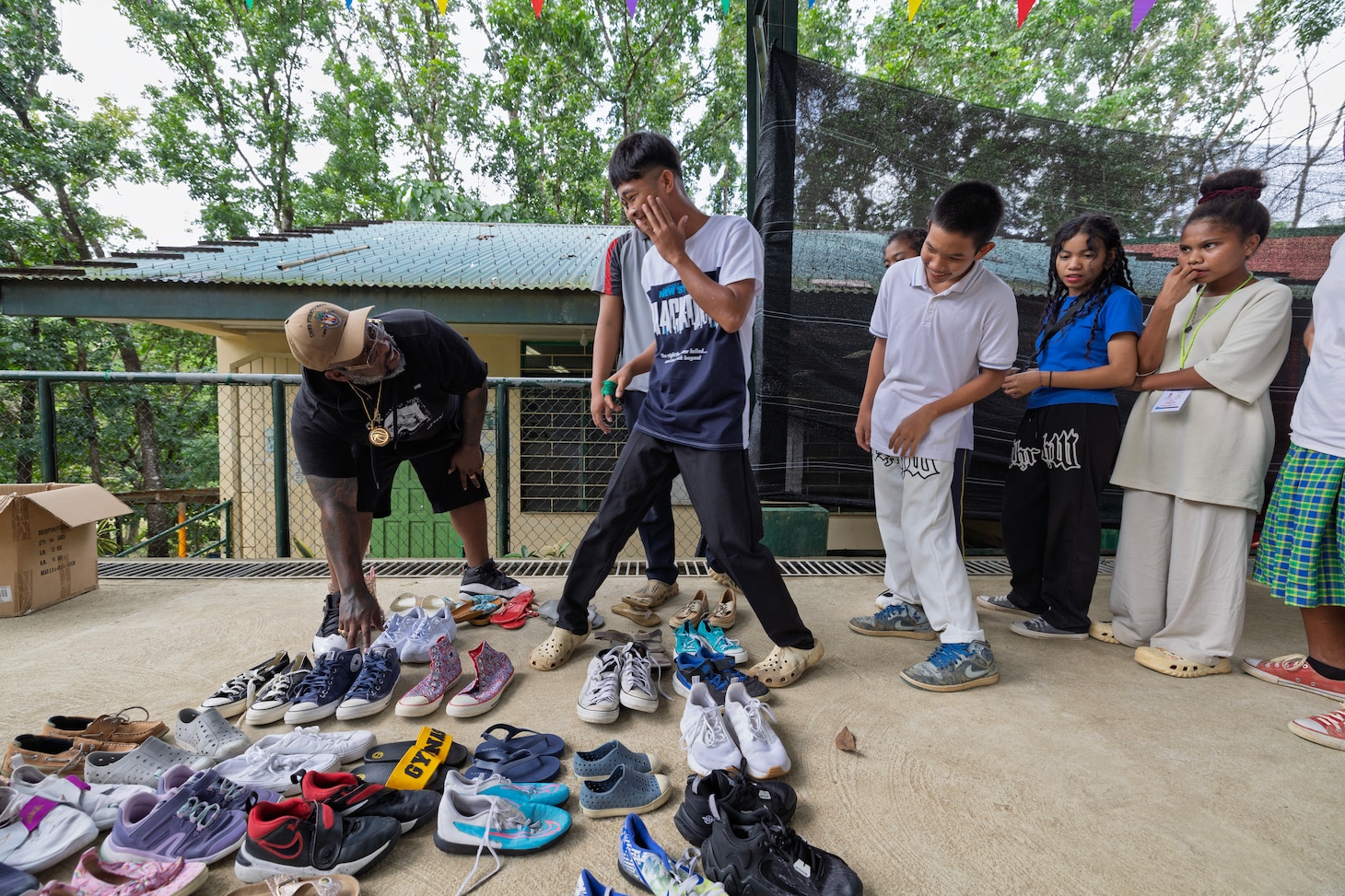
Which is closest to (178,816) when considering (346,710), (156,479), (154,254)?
(346,710)

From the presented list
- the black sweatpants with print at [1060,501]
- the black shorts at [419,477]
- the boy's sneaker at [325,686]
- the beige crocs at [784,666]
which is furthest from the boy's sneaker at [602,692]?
the black sweatpants with print at [1060,501]

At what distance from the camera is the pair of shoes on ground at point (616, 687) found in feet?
6.06

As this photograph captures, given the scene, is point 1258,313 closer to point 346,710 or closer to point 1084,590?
point 1084,590

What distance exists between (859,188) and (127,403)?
14515 millimetres

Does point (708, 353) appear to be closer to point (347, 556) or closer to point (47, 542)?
point (347, 556)

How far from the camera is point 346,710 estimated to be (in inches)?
73.0

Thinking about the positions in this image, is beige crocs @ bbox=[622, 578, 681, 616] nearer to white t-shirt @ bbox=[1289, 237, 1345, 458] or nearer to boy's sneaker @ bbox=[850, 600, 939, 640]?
boy's sneaker @ bbox=[850, 600, 939, 640]

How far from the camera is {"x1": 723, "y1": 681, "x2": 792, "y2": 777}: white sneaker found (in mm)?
1562

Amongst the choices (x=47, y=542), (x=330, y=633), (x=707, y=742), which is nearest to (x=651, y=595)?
(x=707, y=742)

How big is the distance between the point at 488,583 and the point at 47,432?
303 cm

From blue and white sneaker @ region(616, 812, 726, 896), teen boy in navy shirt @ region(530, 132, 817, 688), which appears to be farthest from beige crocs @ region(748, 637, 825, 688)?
blue and white sneaker @ region(616, 812, 726, 896)

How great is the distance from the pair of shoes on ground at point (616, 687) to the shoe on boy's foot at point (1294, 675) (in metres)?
2.24

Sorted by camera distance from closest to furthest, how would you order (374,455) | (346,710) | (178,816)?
(178,816) < (346,710) < (374,455)

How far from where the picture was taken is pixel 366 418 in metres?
2.29
